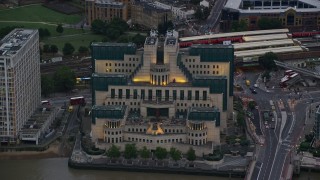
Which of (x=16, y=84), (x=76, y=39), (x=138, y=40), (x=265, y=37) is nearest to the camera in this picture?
(x=16, y=84)

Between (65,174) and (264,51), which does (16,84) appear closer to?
(65,174)

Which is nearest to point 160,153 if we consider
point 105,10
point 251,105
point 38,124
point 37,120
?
point 38,124

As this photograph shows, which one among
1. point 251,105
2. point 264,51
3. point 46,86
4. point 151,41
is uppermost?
point 151,41

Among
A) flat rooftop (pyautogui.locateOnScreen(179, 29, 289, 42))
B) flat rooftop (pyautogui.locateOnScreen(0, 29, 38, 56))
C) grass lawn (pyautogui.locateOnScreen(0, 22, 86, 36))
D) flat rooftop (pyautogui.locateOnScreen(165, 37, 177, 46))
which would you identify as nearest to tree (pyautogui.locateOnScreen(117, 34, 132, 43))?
flat rooftop (pyautogui.locateOnScreen(179, 29, 289, 42))

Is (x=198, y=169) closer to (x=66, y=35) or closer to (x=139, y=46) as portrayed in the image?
(x=139, y=46)

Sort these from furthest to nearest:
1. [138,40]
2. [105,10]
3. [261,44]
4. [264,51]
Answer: [105,10], [138,40], [261,44], [264,51]

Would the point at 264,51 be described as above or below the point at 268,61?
above

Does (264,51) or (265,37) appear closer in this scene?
(264,51)
